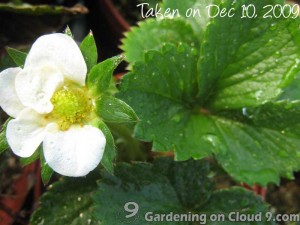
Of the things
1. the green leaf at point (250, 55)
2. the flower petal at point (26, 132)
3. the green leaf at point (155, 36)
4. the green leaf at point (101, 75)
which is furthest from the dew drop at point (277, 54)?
the flower petal at point (26, 132)

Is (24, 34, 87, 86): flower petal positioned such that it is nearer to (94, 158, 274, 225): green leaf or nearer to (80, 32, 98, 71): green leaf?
(80, 32, 98, 71): green leaf

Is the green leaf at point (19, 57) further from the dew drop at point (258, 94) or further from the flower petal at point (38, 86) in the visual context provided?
the dew drop at point (258, 94)

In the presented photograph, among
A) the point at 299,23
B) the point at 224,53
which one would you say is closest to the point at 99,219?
the point at 224,53

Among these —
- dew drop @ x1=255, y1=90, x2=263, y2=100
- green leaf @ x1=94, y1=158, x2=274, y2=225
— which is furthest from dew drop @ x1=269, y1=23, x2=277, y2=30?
green leaf @ x1=94, y1=158, x2=274, y2=225

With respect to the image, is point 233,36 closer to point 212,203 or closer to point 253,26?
point 253,26

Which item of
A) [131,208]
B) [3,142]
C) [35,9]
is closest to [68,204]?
[131,208]

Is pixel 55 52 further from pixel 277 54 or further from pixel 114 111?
pixel 277 54
